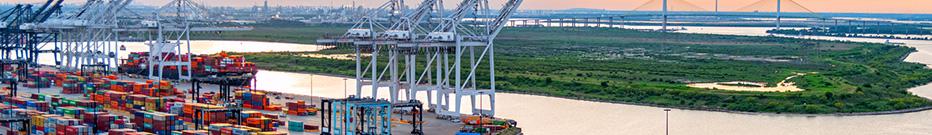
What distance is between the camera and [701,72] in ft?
196

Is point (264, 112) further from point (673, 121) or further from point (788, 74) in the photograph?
point (788, 74)

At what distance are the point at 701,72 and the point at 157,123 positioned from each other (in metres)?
32.6

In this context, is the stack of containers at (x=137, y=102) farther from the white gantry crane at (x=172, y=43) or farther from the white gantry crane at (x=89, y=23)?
the white gantry crane at (x=89, y=23)

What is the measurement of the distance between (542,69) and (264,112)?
24.0 meters

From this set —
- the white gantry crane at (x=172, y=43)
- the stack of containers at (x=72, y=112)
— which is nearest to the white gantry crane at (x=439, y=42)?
the stack of containers at (x=72, y=112)

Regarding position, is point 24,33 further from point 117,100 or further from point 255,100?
point 255,100

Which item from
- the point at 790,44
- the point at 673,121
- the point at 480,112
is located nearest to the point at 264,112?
the point at 480,112

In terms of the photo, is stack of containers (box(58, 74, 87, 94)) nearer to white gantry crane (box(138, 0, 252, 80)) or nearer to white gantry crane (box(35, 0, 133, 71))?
white gantry crane (box(138, 0, 252, 80))

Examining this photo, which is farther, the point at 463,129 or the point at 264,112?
the point at 264,112

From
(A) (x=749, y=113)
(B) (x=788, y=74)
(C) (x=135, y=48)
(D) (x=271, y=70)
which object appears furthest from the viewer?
(C) (x=135, y=48)

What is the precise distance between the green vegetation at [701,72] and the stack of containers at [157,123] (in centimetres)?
1793

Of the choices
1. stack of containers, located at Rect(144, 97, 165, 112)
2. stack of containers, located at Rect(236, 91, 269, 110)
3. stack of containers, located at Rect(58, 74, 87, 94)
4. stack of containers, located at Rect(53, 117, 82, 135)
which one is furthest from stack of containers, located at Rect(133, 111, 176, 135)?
stack of containers, located at Rect(58, 74, 87, 94)

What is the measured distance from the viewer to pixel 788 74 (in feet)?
193

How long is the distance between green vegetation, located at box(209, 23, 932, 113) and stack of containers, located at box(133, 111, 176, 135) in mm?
17934
